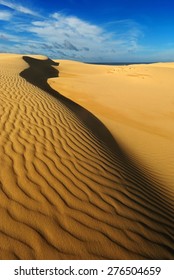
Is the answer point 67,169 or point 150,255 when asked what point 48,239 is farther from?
point 67,169

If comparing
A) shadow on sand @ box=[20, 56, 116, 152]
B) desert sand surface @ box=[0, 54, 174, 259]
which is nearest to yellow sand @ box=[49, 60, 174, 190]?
desert sand surface @ box=[0, 54, 174, 259]

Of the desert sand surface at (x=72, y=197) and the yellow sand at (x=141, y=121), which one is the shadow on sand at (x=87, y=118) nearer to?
the yellow sand at (x=141, y=121)

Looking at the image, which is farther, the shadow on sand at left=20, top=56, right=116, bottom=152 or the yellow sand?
the shadow on sand at left=20, top=56, right=116, bottom=152

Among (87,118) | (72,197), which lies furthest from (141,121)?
(72,197)

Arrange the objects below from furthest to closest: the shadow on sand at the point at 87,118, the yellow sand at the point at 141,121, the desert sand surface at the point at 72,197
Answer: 1. the shadow on sand at the point at 87,118
2. the yellow sand at the point at 141,121
3. the desert sand surface at the point at 72,197

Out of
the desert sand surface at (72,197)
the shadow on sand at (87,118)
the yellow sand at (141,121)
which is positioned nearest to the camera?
the desert sand surface at (72,197)

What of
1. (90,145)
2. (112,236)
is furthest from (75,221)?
(90,145)

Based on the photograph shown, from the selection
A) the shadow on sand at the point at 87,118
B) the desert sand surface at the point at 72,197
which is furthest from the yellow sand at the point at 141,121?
the shadow on sand at the point at 87,118

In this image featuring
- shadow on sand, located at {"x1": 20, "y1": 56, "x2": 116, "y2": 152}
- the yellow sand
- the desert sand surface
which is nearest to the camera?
the desert sand surface

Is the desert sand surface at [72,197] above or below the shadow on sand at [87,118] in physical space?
below

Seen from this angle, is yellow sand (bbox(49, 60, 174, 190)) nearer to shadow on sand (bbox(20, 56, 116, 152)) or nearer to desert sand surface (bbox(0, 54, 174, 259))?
desert sand surface (bbox(0, 54, 174, 259))

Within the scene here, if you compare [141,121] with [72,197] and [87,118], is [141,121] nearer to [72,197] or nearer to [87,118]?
[87,118]
